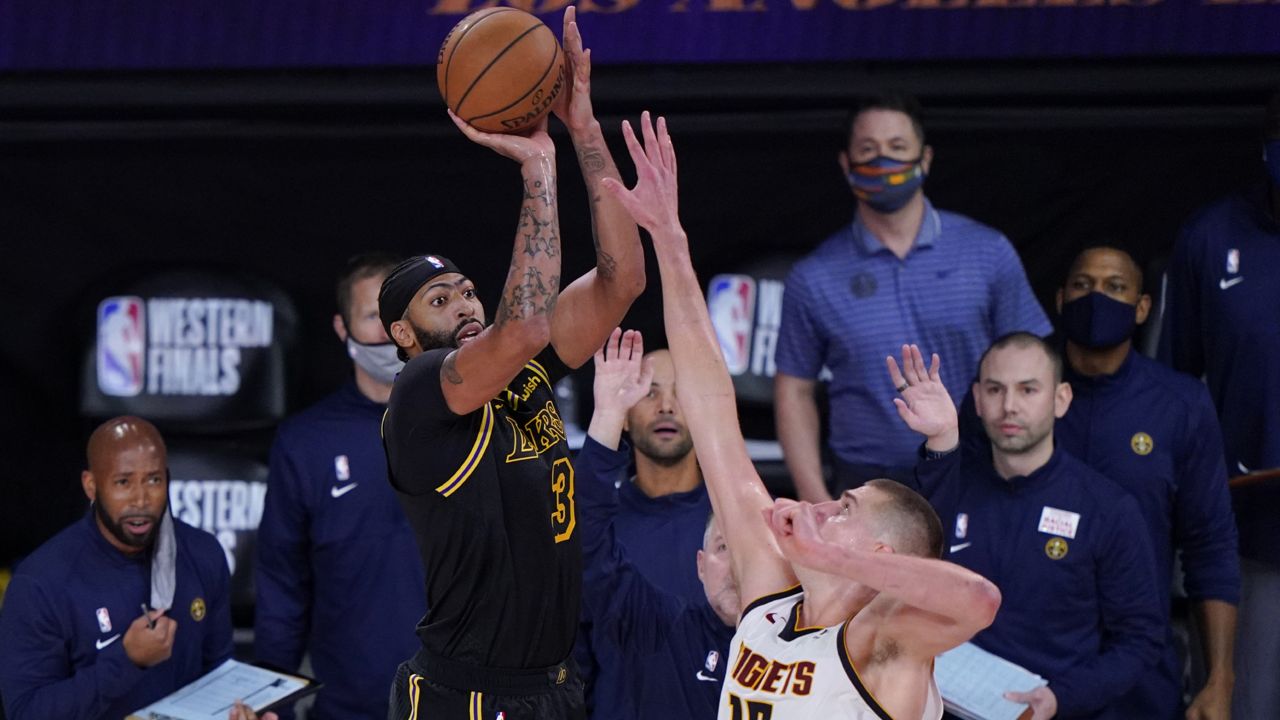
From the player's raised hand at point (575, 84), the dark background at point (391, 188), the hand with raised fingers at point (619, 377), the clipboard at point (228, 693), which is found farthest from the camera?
the dark background at point (391, 188)

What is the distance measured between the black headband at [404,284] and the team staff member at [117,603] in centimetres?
167

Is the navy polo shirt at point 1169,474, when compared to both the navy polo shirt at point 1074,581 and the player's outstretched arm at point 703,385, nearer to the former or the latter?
the navy polo shirt at point 1074,581

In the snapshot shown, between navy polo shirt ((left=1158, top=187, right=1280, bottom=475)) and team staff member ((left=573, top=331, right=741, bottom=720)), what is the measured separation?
6.87 ft

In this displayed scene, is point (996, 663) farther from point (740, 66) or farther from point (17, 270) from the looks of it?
point (17, 270)

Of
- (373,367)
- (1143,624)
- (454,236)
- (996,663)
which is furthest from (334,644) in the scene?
(1143,624)

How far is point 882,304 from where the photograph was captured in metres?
6.04

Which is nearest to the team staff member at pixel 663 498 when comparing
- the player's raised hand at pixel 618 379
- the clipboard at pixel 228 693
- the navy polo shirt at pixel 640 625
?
the navy polo shirt at pixel 640 625

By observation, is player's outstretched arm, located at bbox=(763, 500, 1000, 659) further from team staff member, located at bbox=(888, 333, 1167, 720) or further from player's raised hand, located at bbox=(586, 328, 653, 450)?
team staff member, located at bbox=(888, 333, 1167, 720)

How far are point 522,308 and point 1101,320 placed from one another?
273 cm

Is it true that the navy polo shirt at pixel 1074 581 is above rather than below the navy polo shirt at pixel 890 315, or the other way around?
below

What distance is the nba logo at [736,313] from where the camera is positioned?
21.9 ft

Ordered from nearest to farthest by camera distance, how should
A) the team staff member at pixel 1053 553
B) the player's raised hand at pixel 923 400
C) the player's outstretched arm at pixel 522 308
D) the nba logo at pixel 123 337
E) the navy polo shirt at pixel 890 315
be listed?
the player's outstretched arm at pixel 522 308, the player's raised hand at pixel 923 400, the team staff member at pixel 1053 553, the navy polo shirt at pixel 890 315, the nba logo at pixel 123 337

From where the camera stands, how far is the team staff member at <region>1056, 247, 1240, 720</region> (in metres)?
5.75

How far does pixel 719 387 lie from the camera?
13.0ft
